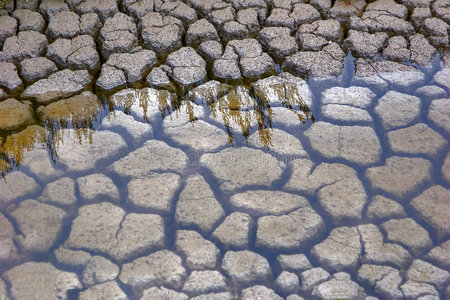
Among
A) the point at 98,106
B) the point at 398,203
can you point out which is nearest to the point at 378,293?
the point at 398,203

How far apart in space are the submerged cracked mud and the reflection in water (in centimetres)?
1

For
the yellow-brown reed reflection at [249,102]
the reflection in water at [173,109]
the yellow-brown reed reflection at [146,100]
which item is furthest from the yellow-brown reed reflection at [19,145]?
the yellow-brown reed reflection at [249,102]

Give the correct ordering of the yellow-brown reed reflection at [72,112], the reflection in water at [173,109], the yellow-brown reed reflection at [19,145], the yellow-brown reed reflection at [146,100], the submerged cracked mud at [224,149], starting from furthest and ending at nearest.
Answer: the yellow-brown reed reflection at [146,100], the yellow-brown reed reflection at [72,112], the reflection in water at [173,109], the yellow-brown reed reflection at [19,145], the submerged cracked mud at [224,149]

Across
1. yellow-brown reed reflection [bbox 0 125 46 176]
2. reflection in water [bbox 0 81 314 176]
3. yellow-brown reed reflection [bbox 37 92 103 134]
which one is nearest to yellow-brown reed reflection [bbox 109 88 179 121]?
reflection in water [bbox 0 81 314 176]

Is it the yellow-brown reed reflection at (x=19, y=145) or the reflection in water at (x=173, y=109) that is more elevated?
the reflection in water at (x=173, y=109)

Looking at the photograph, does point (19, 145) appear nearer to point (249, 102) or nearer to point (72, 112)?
point (72, 112)

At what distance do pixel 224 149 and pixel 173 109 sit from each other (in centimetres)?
53

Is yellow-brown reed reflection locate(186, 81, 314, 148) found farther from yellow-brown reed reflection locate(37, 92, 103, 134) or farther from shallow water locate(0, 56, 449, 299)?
yellow-brown reed reflection locate(37, 92, 103, 134)

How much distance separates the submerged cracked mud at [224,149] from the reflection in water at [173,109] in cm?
1

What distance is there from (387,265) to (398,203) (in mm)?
452

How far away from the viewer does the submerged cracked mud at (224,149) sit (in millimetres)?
2434

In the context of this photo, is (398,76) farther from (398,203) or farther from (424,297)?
(424,297)

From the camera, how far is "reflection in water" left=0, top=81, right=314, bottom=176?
3141 mm

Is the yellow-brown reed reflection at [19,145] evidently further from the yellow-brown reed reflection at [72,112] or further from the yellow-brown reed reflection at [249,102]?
the yellow-brown reed reflection at [249,102]
